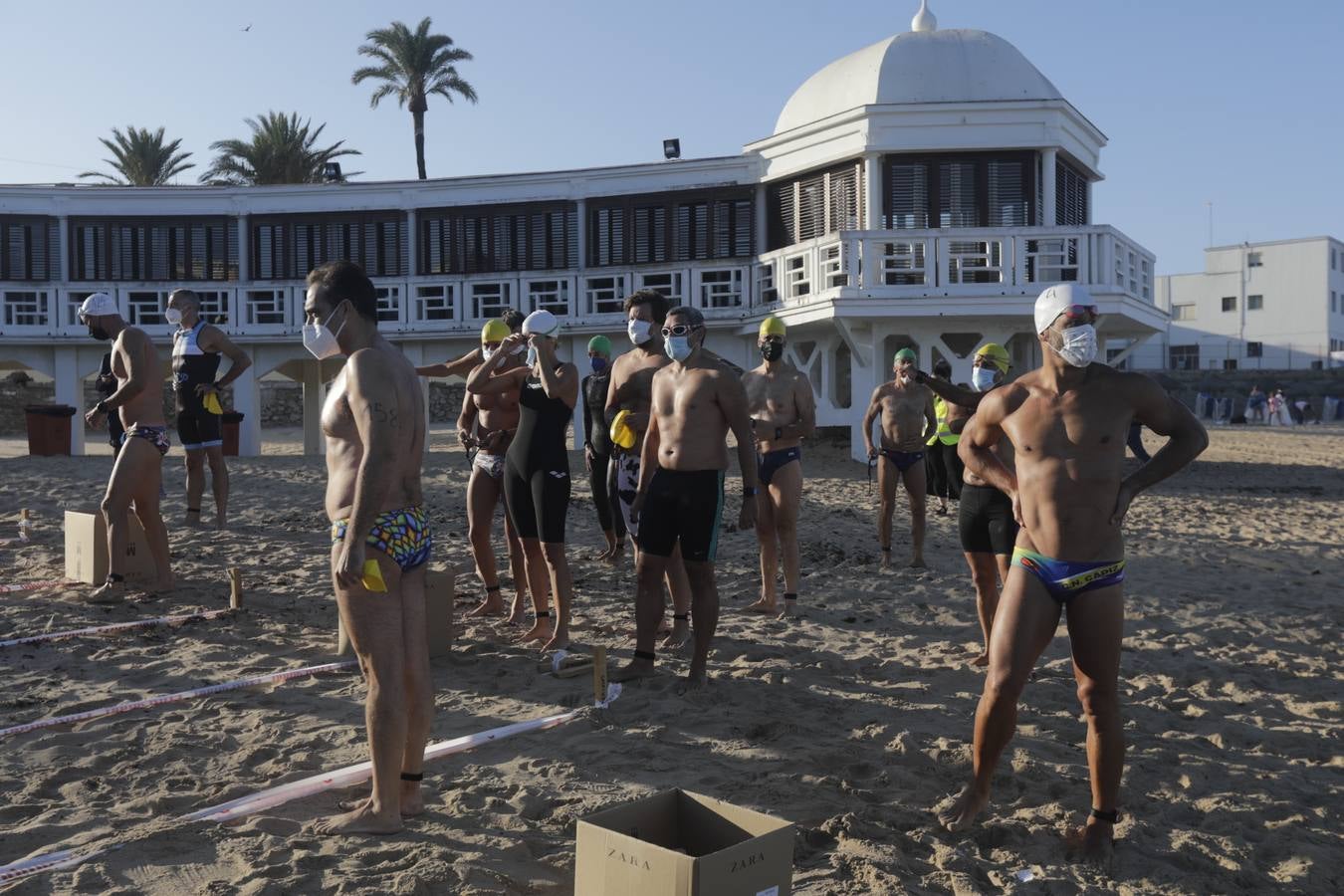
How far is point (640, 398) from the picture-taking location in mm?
7238

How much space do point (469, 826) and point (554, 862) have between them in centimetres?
39

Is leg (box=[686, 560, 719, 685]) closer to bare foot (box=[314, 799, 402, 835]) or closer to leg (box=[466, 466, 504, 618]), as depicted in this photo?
leg (box=[466, 466, 504, 618])

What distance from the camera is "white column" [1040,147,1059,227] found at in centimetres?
1791

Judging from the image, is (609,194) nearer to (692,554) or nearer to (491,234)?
(491,234)

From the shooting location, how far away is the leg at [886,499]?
9383 mm

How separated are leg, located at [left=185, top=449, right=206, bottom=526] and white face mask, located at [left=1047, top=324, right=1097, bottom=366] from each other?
7594 mm

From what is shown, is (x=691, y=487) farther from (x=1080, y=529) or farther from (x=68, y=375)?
(x=68, y=375)

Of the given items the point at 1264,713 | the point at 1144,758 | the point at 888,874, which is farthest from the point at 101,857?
the point at 1264,713

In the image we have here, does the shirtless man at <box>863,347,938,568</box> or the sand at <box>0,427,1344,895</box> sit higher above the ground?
the shirtless man at <box>863,347,938,568</box>

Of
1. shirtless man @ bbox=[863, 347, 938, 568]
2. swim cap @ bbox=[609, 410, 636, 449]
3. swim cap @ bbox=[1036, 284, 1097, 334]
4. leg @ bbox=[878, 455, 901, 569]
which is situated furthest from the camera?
leg @ bbox=[878, 455, 901, 569]

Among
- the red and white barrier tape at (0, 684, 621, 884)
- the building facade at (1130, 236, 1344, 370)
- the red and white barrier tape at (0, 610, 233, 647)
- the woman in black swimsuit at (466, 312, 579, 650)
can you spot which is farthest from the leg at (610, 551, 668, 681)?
the building facade at (1130, 236, 1344, 370)

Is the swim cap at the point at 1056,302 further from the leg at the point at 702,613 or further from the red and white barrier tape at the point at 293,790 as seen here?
the red and white barrier tape at the point at 293,790

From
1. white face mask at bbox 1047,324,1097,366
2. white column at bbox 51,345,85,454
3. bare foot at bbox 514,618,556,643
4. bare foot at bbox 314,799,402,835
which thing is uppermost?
white column at bbox 51,345,85,454

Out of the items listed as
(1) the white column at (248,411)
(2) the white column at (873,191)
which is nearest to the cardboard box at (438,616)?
(2) the white column at (873,191)
